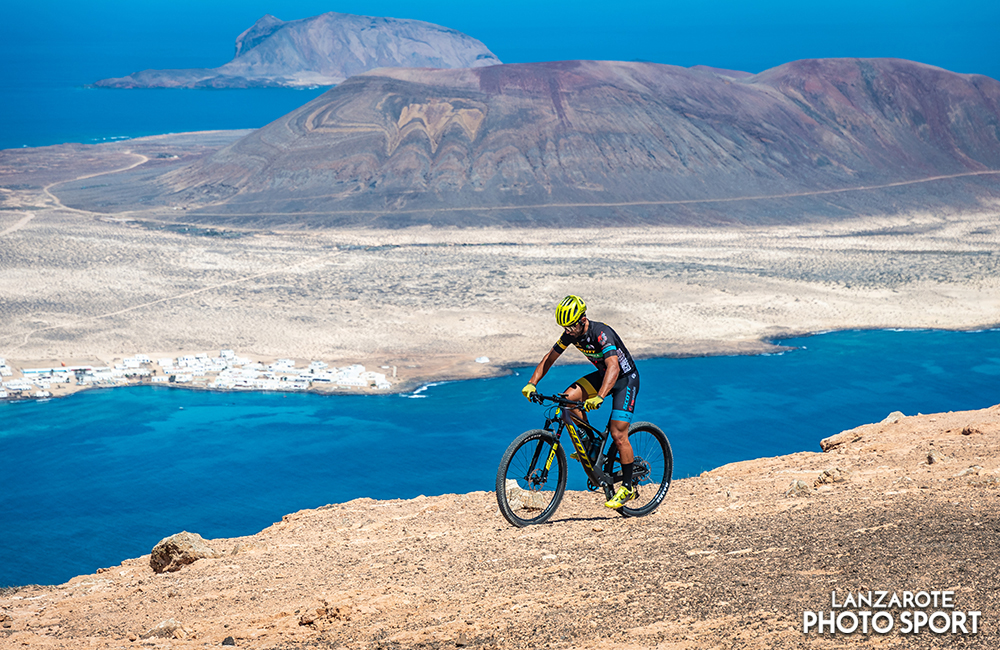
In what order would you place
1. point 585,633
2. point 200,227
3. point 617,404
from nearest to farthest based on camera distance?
point 585,633
point 617,404
point 200,227

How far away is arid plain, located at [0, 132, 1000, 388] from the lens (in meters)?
41.2

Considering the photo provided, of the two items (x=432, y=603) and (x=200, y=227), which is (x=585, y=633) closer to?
(x=432, y=603)

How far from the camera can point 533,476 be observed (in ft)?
29.1

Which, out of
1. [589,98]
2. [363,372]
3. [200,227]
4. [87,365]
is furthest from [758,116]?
[87,365]

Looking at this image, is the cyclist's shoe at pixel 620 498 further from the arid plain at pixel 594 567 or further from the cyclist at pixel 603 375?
the arid plain at pixel 594 567

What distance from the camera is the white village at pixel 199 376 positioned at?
36156mm

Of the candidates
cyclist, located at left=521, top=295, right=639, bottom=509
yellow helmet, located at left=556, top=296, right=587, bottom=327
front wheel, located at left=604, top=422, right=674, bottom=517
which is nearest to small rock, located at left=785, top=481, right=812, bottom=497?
front wheel, located at left=604, top=422, right=674, bottom=517

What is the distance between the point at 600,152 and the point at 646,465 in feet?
231

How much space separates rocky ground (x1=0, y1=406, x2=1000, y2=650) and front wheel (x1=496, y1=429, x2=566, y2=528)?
0.96 feet

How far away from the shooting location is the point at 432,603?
7016 millimetres

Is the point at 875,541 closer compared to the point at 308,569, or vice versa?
the point at 875,541

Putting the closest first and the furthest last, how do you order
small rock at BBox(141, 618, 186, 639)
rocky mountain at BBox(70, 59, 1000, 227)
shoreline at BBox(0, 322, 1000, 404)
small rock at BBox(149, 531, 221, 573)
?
small rock at BBox(141, 618, 186, 639)
small rock at BBox(149, 531, 221, 573)
shoreline at BBox(0, 322, 1000, 404)
rocky mountain at BBox(70, 59, 1000, 227)

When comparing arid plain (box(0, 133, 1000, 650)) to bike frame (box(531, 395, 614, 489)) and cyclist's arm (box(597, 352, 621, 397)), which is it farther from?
cyclist's arm (box(597, 352, 621, 397))

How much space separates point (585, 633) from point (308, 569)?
3378 mm
